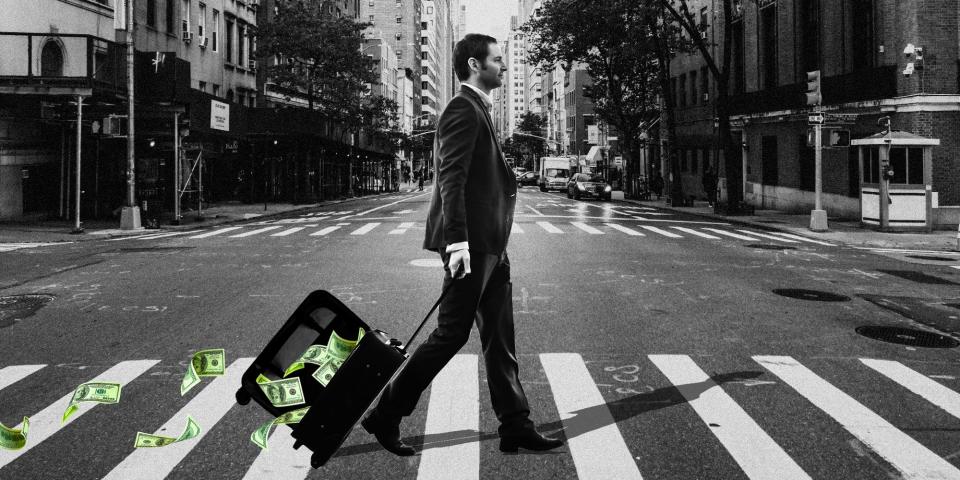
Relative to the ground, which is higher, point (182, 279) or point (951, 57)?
point (951, 57)

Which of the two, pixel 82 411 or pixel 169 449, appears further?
pixel 82 411

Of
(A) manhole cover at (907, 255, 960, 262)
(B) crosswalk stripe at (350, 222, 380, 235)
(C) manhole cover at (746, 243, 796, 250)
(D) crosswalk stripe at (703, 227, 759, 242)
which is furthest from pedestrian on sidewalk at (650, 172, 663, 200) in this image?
(A) manhole cover at (907, 255, 960, 262)

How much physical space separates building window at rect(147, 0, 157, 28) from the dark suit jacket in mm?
33949

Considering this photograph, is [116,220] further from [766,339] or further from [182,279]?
[766,339]

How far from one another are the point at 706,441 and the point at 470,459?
140 cm

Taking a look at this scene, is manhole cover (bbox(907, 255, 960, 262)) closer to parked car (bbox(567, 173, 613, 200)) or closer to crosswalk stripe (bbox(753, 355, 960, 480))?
crosswalk stripe (bbox(753, 355, 960, 480))

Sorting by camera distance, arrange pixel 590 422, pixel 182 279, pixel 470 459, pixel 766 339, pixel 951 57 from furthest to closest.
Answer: pixel 951 57, pixel 182 279, pixel 766 339, pixel 590 422, pixel 470 459

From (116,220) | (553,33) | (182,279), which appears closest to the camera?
(182,279)

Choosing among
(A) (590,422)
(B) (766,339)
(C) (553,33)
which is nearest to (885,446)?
(A) (590,422)

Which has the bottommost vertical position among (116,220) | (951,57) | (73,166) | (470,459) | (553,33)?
(470,459)

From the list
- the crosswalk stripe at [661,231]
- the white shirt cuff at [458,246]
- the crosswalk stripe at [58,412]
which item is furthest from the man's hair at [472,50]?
the crosswalk stripe at [661,231]

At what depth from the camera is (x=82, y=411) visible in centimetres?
513

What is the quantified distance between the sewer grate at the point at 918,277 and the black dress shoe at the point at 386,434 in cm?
1022

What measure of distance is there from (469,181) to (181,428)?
2.37 meters
